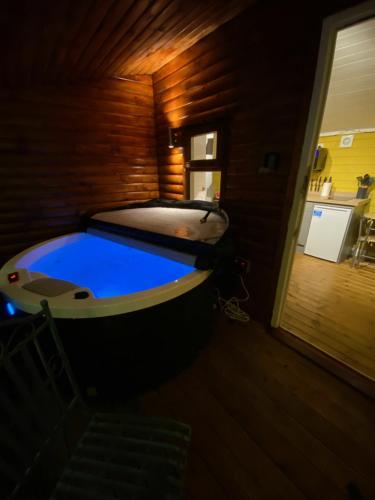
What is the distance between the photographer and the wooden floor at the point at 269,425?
3.20 feet

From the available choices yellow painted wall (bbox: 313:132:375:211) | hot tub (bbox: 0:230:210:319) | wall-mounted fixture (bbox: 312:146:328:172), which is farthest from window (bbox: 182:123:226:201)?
yellow painted wall (bbox: 313:132:375:211)

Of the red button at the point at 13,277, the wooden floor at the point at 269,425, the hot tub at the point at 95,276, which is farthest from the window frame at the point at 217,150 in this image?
the red button at the point at 13,277

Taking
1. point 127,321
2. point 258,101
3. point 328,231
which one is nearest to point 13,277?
point 127,321

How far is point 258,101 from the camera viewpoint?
5.31 ft

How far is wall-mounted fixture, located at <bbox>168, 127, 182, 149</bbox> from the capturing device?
2518 mm

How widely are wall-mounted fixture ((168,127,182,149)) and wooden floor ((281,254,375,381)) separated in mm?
2204

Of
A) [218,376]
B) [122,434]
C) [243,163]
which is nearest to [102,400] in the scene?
[122,434]

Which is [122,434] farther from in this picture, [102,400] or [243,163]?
[243,163]

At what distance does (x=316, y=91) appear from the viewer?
1.31 metres

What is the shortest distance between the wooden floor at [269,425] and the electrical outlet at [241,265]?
0.64 meters

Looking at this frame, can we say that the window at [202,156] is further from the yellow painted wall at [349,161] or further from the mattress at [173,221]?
the yellow painted wall at [349,161]

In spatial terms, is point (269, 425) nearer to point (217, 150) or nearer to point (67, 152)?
point (217, 150)

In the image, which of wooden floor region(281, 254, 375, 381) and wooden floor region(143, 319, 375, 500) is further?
wooden floor region(281, 254, 375, 381)

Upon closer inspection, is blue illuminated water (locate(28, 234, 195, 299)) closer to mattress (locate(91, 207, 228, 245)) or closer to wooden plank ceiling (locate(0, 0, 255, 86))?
mattress (locate(91, 207, 228, 245))
